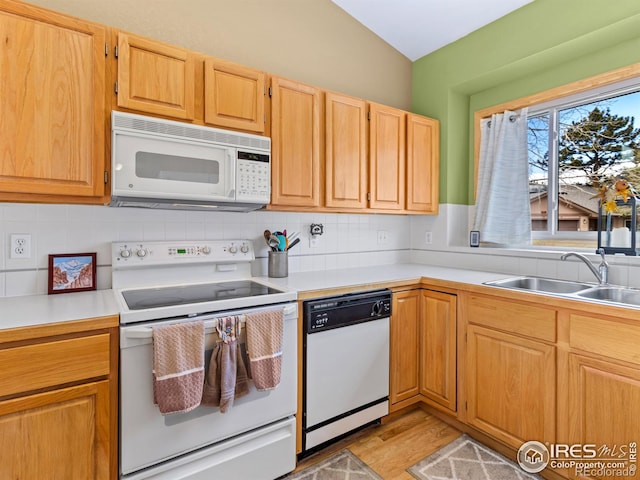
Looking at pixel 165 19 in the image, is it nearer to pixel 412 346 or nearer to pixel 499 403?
pixel 412 346

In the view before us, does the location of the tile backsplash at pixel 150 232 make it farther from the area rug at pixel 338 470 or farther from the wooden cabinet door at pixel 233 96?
the area rug at pixel 338 470

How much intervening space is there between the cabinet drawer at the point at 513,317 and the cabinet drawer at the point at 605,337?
0.31 ft

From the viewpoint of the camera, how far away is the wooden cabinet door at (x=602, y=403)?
1.41 meters

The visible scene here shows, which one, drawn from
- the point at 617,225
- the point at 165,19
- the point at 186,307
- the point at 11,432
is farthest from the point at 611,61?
the point at 11,432

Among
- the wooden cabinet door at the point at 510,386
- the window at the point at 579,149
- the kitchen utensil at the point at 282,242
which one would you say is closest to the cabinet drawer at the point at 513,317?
the wooden cabinet door at the point at 510,386

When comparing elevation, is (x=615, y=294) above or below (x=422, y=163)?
below

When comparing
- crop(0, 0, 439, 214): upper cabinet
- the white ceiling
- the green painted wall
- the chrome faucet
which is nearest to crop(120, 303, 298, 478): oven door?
crop(0, 0, 439, 214): upper cabinet

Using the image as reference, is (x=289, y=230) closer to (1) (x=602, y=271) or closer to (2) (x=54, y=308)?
(2) (x=54, y=308)

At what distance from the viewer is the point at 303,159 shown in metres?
2.14

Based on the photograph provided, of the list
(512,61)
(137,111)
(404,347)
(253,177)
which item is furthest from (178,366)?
(512,61)

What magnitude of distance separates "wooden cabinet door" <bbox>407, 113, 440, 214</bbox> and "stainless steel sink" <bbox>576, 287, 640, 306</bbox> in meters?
1.23

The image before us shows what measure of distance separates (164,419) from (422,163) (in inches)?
94.5

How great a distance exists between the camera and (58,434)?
48.4 inches

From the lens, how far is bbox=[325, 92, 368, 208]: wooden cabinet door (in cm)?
225
